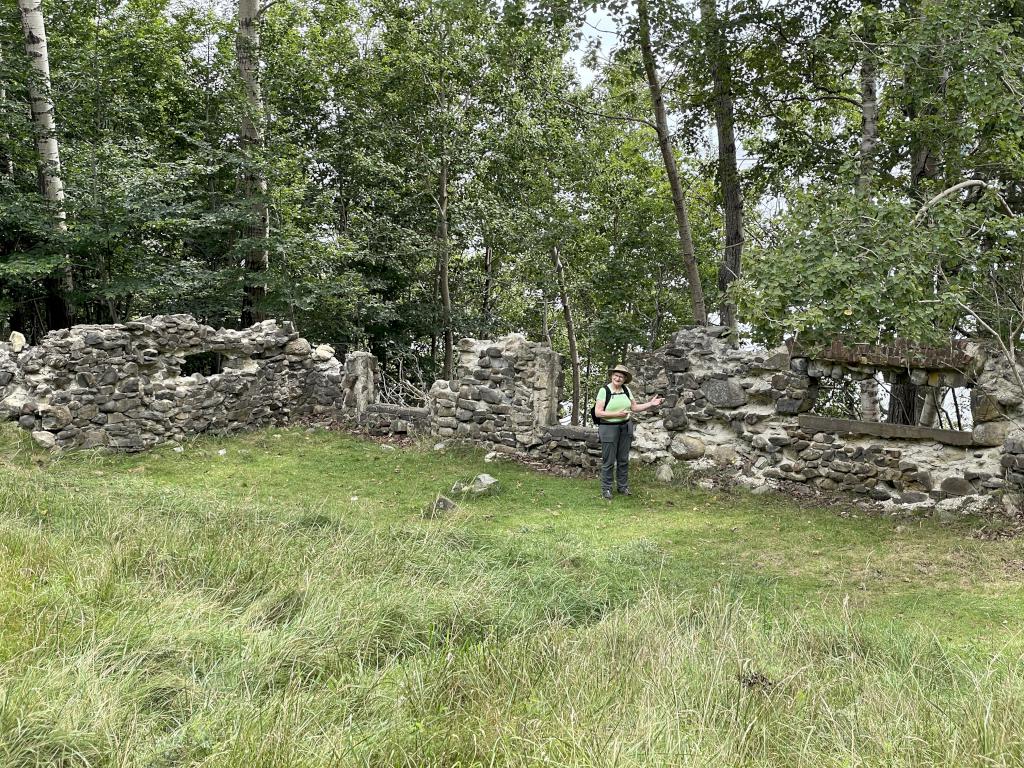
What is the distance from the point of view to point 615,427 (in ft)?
27.8

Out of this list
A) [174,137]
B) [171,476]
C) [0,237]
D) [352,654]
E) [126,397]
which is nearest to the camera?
[352,654]

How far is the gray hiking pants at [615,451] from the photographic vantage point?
8461 mm

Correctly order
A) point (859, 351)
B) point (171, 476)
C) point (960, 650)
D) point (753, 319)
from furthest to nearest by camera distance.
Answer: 1. point (171, 476)
2. point (859, 351)
3. point (753, 319)
4. point (960, 650)

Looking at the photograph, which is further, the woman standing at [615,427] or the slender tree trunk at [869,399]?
the slender tree trunk at [869,399]

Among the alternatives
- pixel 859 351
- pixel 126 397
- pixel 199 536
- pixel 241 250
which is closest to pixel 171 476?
pixel 126 397

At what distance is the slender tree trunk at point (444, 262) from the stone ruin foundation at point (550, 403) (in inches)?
177

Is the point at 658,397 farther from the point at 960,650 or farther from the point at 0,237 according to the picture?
the point at 0,237

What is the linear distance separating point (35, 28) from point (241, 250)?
15.3ft

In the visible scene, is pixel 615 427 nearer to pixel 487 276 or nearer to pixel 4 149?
pixel 487 276

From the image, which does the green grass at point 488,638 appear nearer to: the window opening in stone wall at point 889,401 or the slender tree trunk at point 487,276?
the window opening in stone wall at point 889,401

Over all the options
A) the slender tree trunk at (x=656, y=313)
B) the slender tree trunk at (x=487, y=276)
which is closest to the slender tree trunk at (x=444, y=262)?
the slender tree trunk at (x=487, y=276)

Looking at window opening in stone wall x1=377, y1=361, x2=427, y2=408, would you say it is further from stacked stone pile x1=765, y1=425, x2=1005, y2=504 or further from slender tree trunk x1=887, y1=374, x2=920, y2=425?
slender tree trunk x1=887, y1=374, x2=920, y2=425

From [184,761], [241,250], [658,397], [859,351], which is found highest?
[241,250]

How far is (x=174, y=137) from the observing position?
15734 millimetres
